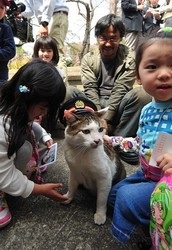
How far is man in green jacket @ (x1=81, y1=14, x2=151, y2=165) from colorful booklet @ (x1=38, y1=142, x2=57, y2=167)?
0.76m

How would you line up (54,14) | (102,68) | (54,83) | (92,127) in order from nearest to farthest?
(54,83) → (92,127) → (102,68) → (54,14)

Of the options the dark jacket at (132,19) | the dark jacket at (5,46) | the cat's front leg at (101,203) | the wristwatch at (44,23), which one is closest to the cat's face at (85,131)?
the cat's front leg at (101,203)

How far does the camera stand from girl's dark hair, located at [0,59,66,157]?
3.85ft

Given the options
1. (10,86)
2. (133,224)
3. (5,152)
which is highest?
(10,86)

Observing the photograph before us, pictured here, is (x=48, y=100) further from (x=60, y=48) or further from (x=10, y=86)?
(x=60, y=48)

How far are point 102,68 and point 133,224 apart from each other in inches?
65.3

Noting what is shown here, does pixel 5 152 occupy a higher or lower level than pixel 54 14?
lower

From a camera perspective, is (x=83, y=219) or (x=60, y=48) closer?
Result: (x=83, y=219)

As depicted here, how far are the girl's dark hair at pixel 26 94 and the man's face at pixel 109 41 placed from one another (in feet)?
3.60

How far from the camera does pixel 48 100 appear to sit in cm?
123

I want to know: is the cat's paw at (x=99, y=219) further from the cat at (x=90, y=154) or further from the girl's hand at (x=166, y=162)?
the girl's hand at (x=166, y=162)

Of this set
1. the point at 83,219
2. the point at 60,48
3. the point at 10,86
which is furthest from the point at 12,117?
the point at 60,48

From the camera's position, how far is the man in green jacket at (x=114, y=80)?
2.16 m

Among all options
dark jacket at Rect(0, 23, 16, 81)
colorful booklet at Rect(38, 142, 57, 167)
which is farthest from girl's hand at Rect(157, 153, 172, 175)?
dark jacket at Rect(0, 23, 16, 81)
